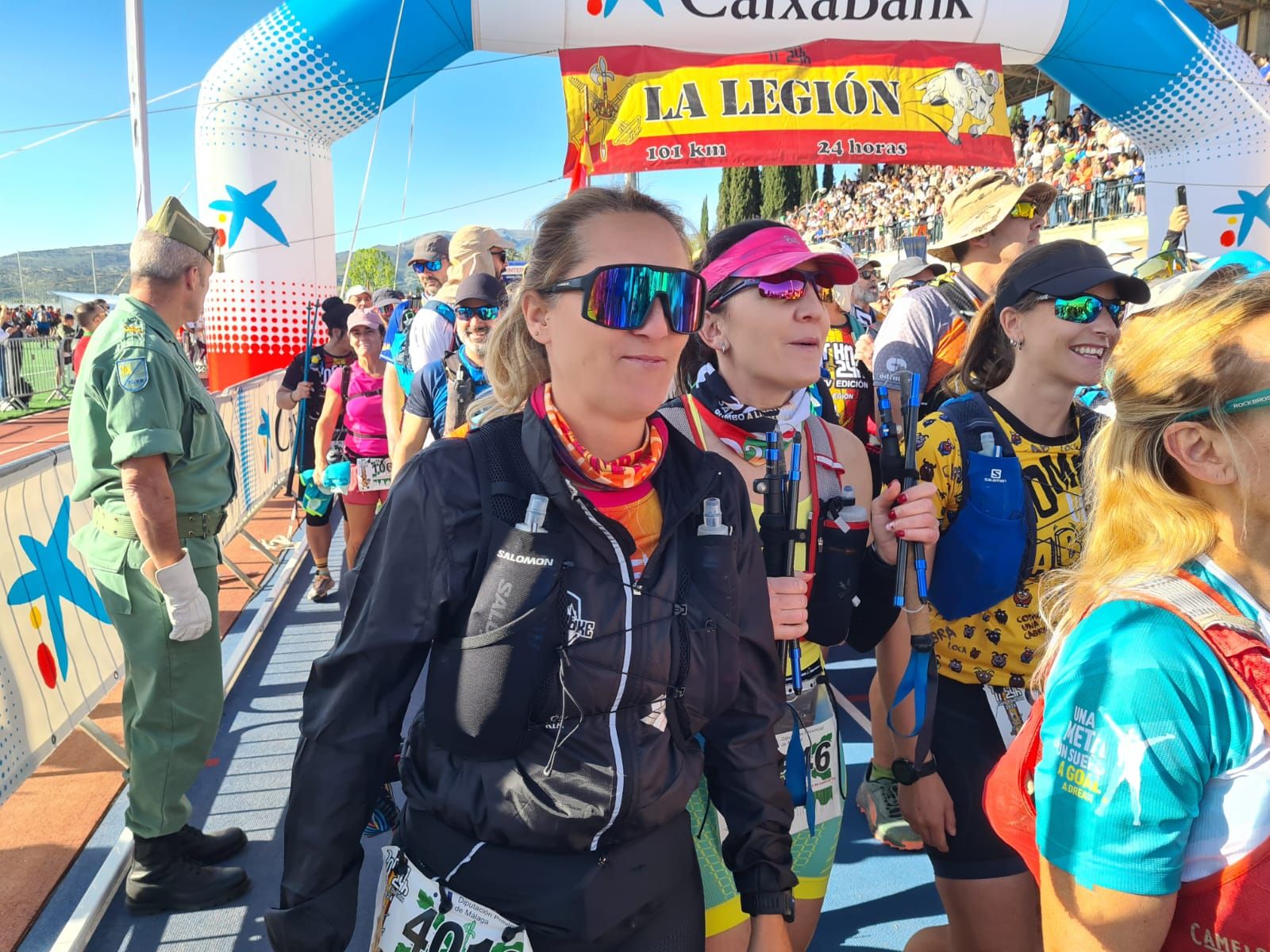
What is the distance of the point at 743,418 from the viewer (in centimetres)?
217

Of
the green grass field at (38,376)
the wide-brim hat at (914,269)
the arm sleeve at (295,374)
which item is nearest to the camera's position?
the arm sleeve at (295,374)

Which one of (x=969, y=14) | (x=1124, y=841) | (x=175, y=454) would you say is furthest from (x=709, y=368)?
(x=969, y=14)

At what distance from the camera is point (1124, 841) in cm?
113

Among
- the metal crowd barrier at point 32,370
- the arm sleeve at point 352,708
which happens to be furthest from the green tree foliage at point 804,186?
the arm sleeve at point 352,708

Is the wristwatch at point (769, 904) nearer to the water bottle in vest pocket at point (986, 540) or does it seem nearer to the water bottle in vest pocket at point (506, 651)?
the water bottle in vest pocket at point (506, 651)

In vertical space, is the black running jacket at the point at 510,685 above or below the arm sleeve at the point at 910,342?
below

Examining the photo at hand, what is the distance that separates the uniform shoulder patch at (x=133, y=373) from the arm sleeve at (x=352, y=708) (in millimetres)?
1696

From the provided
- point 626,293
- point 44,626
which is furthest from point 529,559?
point 44,626

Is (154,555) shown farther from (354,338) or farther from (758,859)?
(354,338)

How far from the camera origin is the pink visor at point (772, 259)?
2086mm

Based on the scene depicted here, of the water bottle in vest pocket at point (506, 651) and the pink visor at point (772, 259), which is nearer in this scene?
the water bottle in vest pocket at point (506, 651)

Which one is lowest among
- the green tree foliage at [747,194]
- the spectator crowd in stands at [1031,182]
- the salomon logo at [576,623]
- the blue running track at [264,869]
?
the blue running track at [264,869]

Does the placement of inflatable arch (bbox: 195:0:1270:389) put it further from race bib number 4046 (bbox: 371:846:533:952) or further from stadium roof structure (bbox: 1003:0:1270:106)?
stadium roof structure (bbox: 1003:0:1270:106)

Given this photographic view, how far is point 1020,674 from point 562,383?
1.50 metres
